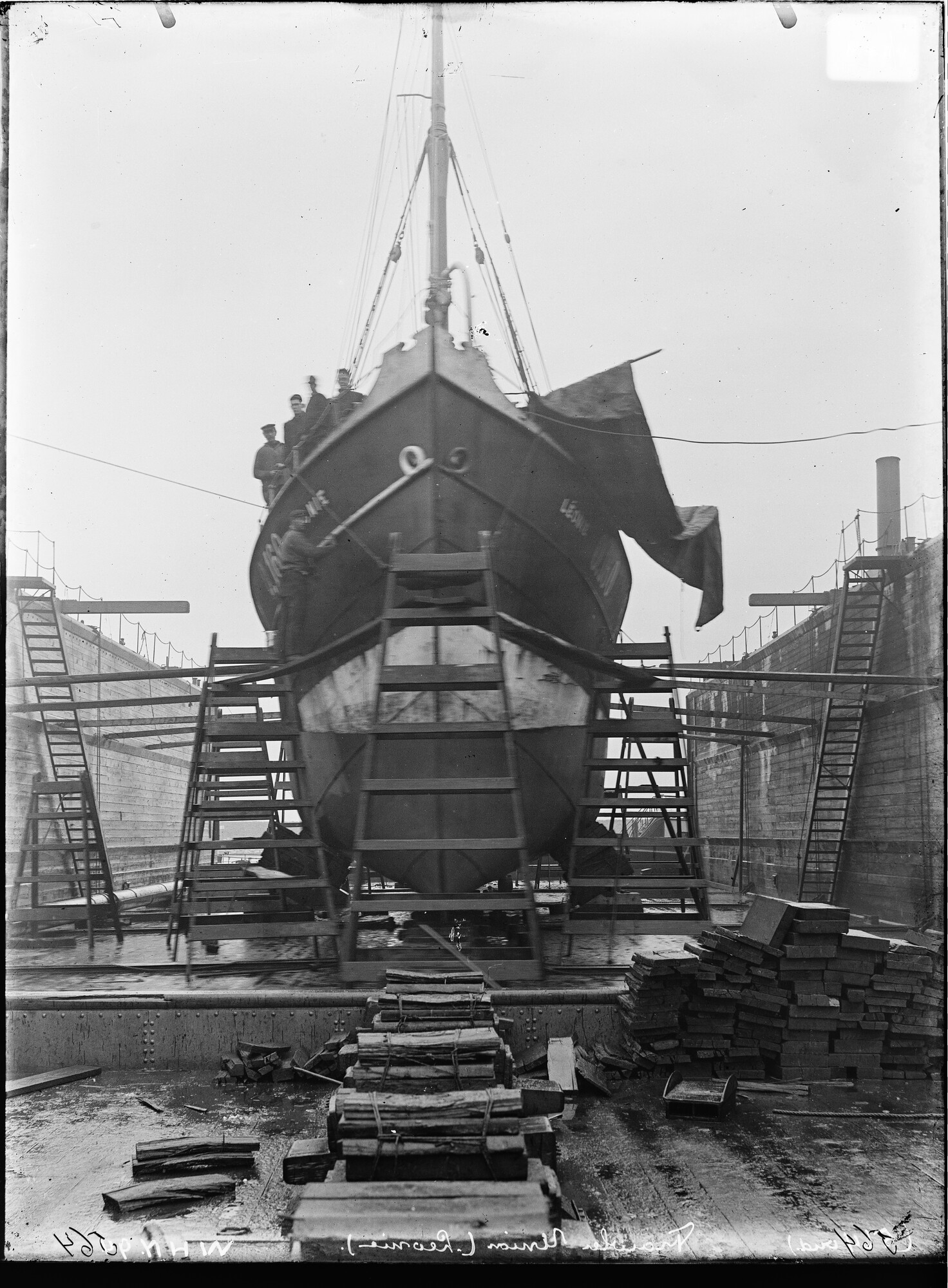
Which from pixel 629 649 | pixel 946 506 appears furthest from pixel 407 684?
pixel 946 506

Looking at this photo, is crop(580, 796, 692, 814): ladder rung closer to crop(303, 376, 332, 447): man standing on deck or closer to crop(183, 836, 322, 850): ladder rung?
crop(183, 836, 322, 850): ladder rung

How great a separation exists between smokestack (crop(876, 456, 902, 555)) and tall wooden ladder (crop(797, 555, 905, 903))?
48.7 inches

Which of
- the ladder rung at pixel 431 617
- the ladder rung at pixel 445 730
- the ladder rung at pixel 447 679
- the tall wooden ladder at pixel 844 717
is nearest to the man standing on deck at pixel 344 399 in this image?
the ladder rung at pixel 431 617

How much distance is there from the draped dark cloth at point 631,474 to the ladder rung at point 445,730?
141 inches

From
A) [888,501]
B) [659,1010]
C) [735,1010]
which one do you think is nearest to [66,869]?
[659,1010]

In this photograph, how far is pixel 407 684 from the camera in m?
7.68

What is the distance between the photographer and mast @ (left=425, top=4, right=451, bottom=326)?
9945 mm

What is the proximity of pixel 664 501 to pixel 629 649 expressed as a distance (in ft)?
5.21

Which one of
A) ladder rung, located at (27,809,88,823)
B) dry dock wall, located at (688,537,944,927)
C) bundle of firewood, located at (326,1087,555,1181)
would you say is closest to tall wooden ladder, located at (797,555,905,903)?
dry dock wall, located at (688,537,944,927)

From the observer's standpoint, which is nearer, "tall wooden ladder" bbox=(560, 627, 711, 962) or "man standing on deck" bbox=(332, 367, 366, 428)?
"tall wooden ladder" bbox=(560, 627, 711, 962)

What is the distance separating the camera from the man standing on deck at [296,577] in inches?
387

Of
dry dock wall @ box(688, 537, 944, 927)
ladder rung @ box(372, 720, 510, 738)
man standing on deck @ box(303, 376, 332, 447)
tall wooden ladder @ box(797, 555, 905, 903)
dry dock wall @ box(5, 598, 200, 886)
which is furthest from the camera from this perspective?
dry dock wall @ box(5, 598, 200, 886)

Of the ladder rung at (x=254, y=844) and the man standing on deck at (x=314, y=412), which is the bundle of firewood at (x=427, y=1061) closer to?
the ladder rung at (x=254, y=844)

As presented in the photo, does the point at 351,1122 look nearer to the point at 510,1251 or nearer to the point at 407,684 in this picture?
the point at 510,1251
